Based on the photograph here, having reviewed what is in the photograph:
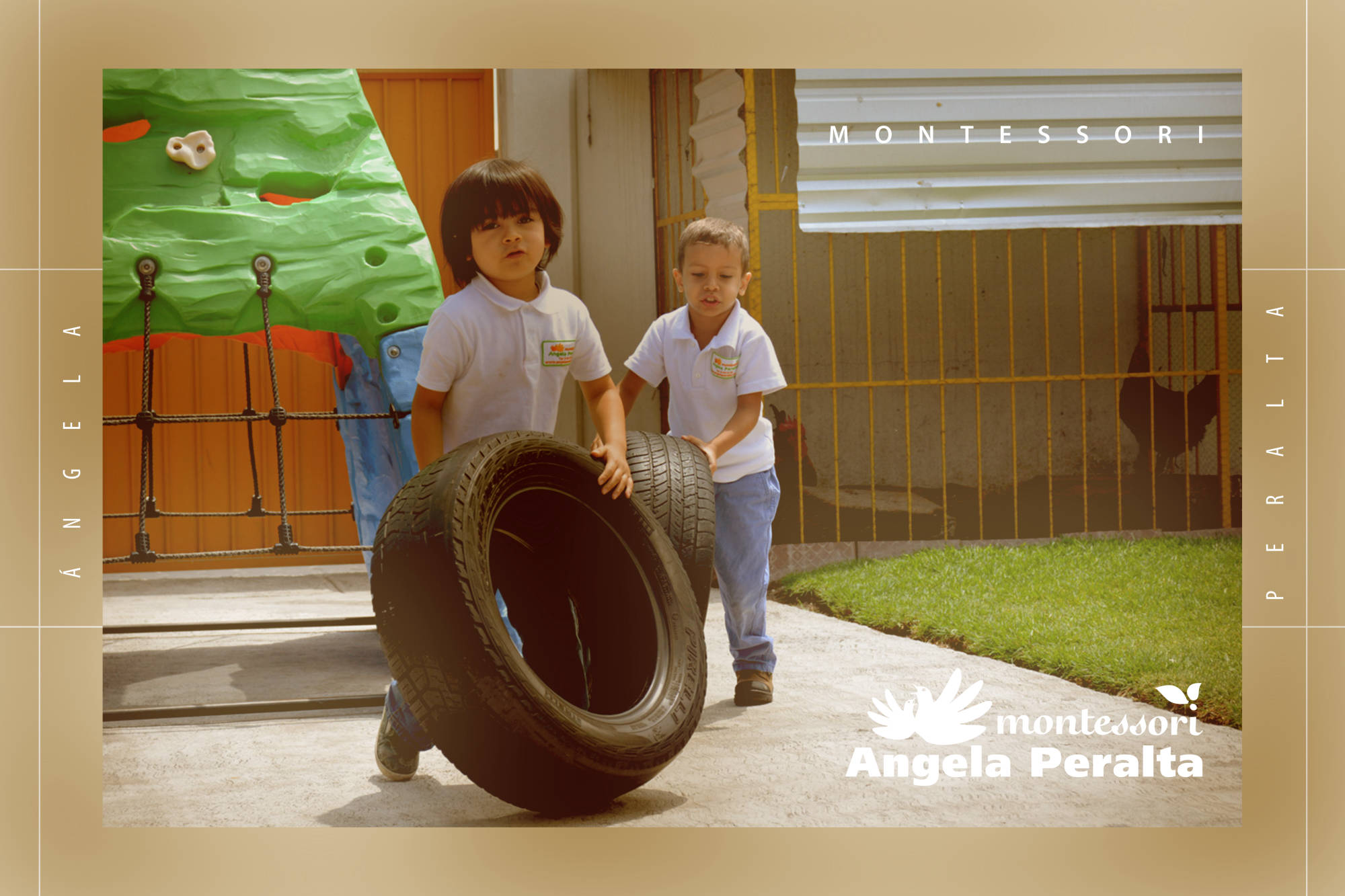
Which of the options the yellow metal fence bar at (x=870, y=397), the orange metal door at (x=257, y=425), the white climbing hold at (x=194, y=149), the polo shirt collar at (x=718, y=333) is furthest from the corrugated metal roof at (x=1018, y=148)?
the white climbing hold at (x=194, y=149)

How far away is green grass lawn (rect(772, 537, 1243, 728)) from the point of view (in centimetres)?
256

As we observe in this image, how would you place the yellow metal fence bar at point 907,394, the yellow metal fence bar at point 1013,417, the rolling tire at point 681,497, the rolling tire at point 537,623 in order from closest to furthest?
1. the rolling tire at point 537,623
2. the rolling tire at point 681,497
3. the yellow metal fence bar at point 1013,417
4. the yellow metal fence bar at point 907,394

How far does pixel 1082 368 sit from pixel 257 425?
239 cm

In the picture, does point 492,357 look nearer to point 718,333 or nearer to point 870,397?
point 718,333

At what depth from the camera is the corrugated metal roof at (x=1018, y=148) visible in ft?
8.40

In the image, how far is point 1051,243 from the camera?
2.74m

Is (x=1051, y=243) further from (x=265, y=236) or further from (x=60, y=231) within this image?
(x=60, y=231)

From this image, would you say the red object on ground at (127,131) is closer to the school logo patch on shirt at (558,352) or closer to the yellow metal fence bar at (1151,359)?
the school logo patch on shirt at (558,352)

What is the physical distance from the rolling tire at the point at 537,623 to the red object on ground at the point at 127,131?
119cm

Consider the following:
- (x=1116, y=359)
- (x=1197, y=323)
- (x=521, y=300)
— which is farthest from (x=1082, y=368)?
(x=521, y=300)

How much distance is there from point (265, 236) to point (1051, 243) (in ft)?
5.98

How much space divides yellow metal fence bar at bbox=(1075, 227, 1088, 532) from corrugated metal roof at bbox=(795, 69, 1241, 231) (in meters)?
0.08

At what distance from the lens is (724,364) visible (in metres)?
2.70

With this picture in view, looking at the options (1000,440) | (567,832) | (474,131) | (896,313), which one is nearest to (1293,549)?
(1000,440)
